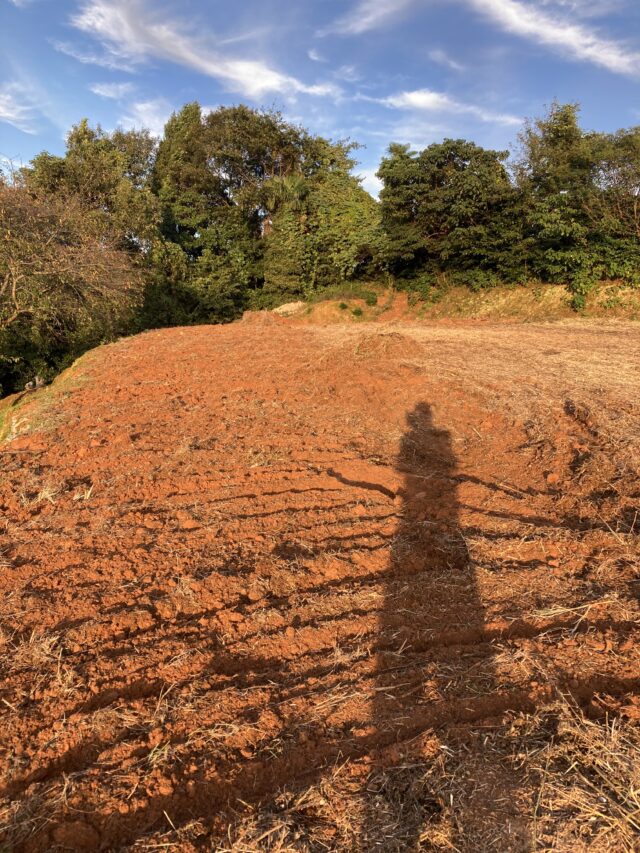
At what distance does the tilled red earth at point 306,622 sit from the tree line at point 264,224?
623 centimetres

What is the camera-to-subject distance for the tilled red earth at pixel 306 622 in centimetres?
185

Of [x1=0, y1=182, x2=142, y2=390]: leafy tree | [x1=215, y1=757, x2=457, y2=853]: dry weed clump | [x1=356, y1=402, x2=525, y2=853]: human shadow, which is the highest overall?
[x1=0, y1=182, x2=142, y2=390]: leafy tree

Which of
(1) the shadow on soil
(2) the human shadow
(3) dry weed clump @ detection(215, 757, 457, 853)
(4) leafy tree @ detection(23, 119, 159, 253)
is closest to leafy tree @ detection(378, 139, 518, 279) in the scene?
(4) leafy tree @ detection(23, 119, 159, 253)

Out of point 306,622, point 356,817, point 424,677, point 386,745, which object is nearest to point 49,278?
point 306,622

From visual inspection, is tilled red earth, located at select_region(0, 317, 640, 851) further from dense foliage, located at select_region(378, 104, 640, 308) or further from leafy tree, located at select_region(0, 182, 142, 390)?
dense foliage, located at select_region(378, 104, 640, 308)

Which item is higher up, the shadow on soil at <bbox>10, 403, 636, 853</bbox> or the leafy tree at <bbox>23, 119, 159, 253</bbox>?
the leafy tree at <bbox>23, 119, 159, 253</bbox>

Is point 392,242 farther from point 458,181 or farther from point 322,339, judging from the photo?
point 322,339

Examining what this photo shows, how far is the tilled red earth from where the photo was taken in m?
1.85

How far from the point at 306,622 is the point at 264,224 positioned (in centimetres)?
2729

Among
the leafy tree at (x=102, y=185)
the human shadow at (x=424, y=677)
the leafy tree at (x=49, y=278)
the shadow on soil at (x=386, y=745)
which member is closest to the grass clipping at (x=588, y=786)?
the shadow on soil at (x=386, y=745)

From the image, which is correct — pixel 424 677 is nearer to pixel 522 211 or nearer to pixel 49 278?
pixel 49 278

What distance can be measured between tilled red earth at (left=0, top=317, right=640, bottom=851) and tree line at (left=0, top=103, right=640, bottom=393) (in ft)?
20.5

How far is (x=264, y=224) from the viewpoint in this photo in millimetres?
27344

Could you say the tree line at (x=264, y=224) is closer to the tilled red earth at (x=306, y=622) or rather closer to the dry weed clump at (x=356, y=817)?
the tilled red earth at (x=306, y=622)
